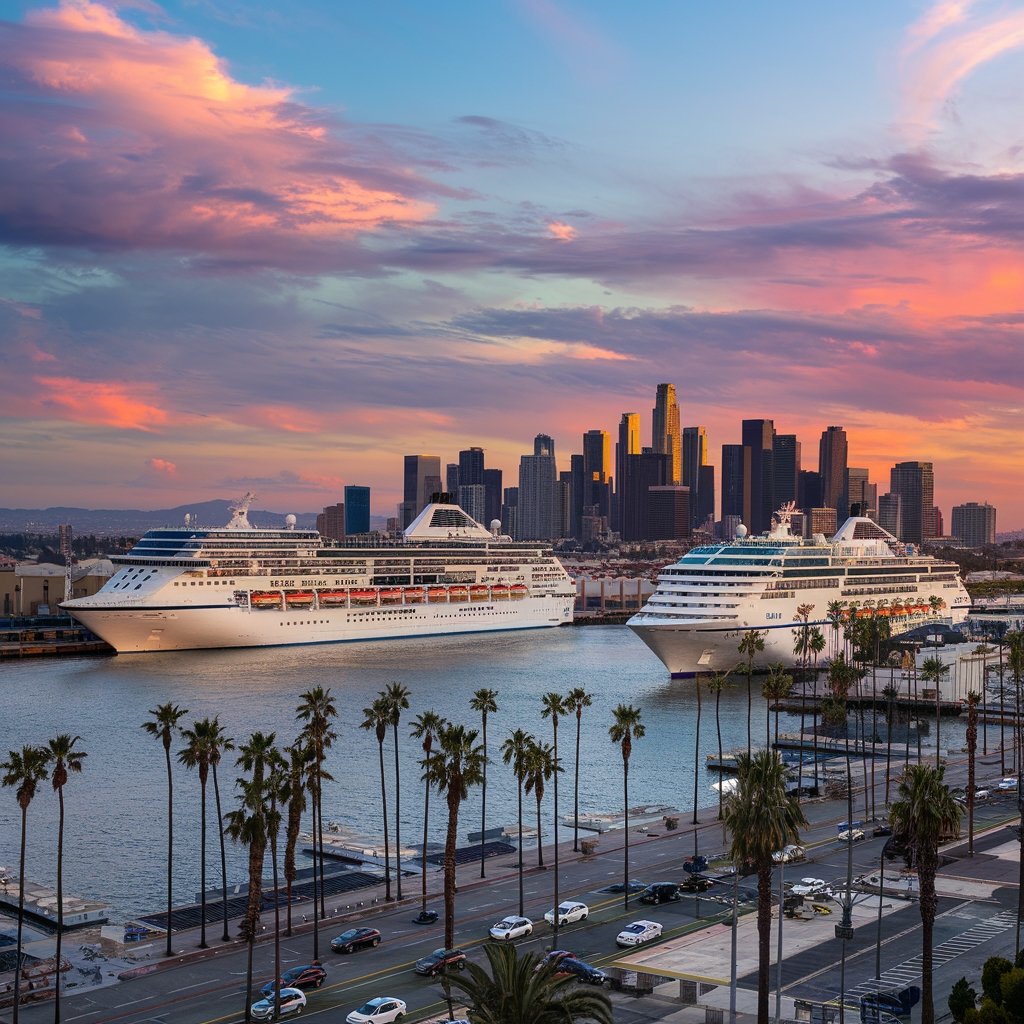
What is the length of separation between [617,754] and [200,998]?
3828 centimetres

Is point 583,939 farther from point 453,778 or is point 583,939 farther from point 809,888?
point 809,888

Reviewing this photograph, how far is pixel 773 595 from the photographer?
338 feet

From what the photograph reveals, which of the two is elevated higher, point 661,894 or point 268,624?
point 268,624

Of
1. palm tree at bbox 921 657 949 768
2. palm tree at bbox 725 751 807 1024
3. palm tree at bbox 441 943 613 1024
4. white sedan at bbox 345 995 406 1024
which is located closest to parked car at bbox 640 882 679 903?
white sedan at bbox 345 995 406 1024

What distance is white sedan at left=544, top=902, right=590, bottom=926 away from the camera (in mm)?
37938

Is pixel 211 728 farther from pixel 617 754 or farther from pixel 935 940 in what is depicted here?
pixel 617 754

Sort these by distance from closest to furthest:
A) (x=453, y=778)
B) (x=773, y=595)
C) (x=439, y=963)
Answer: (x=439, y=963) < (x=453, y=778) < (x=773, y=595)

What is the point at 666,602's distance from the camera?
328 ft

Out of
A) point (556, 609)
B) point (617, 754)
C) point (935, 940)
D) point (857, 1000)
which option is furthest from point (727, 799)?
point (556, 609)

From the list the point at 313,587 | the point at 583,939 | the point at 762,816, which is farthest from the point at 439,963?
the point at 313,587

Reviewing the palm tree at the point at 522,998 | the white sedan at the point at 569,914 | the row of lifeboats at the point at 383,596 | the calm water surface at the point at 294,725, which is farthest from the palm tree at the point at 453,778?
the row of lifeboats at the point at 383,596

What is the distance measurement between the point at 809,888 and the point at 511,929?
947 cm

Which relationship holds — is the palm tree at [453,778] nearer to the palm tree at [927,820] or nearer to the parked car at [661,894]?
the parked car at [661,894]

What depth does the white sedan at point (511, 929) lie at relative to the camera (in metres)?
36.2
